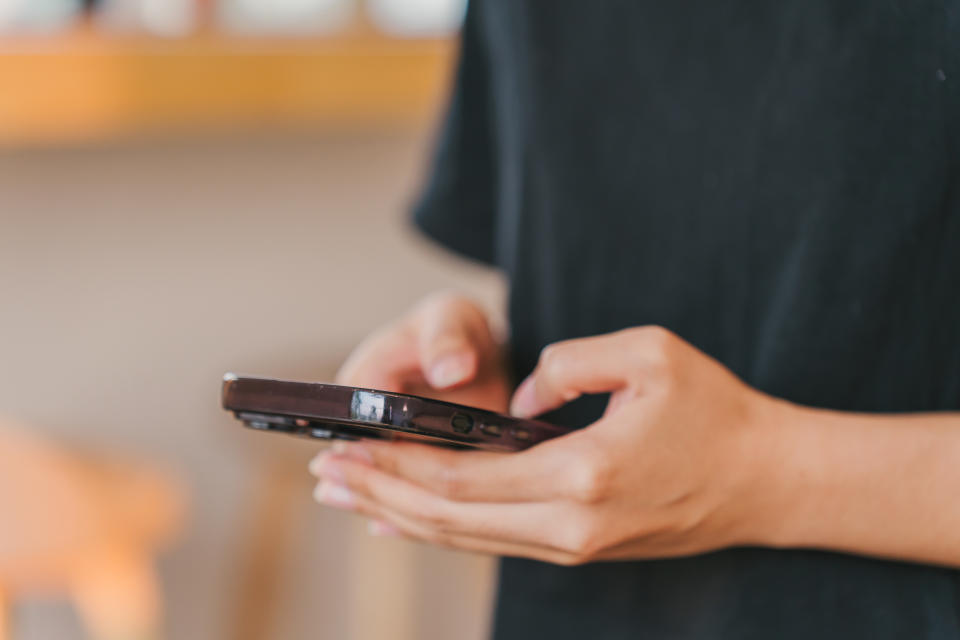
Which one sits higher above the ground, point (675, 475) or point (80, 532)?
point (675, 475)

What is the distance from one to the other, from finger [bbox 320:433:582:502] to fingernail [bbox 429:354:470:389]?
5cm

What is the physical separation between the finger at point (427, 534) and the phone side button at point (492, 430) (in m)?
0.05

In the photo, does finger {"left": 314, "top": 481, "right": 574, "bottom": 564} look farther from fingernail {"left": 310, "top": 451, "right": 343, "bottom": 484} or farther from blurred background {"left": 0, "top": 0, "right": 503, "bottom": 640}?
blurred background {"left": 0, "top": 0, "right": 503, "bottom": 640}

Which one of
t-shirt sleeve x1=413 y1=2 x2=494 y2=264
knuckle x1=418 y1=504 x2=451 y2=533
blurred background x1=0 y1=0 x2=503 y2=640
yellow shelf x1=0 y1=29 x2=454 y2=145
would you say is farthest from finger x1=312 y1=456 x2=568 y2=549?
yellow shelf x1=0 y1=29 x2=454 y2=145

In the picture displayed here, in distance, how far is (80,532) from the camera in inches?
37.0

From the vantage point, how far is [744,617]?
42cm

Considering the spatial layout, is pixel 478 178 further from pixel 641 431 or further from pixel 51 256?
pixel 51 256

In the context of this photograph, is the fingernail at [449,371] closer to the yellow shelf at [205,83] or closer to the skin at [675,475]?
the skin at [675,475]

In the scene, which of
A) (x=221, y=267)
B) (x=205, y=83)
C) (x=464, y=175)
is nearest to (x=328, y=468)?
(x=464, y=175)

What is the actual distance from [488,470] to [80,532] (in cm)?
73

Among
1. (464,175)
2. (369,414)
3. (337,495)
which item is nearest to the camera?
(369,414)

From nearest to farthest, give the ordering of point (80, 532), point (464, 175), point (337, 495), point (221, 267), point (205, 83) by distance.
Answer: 1. point (337, 495)
2. point (464, 175)
3. point (80, 532)
4. point (205, 83)
5. point (221, 267)

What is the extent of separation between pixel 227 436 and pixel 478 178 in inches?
30.3

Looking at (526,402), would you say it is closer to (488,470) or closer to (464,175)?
(488,470)
